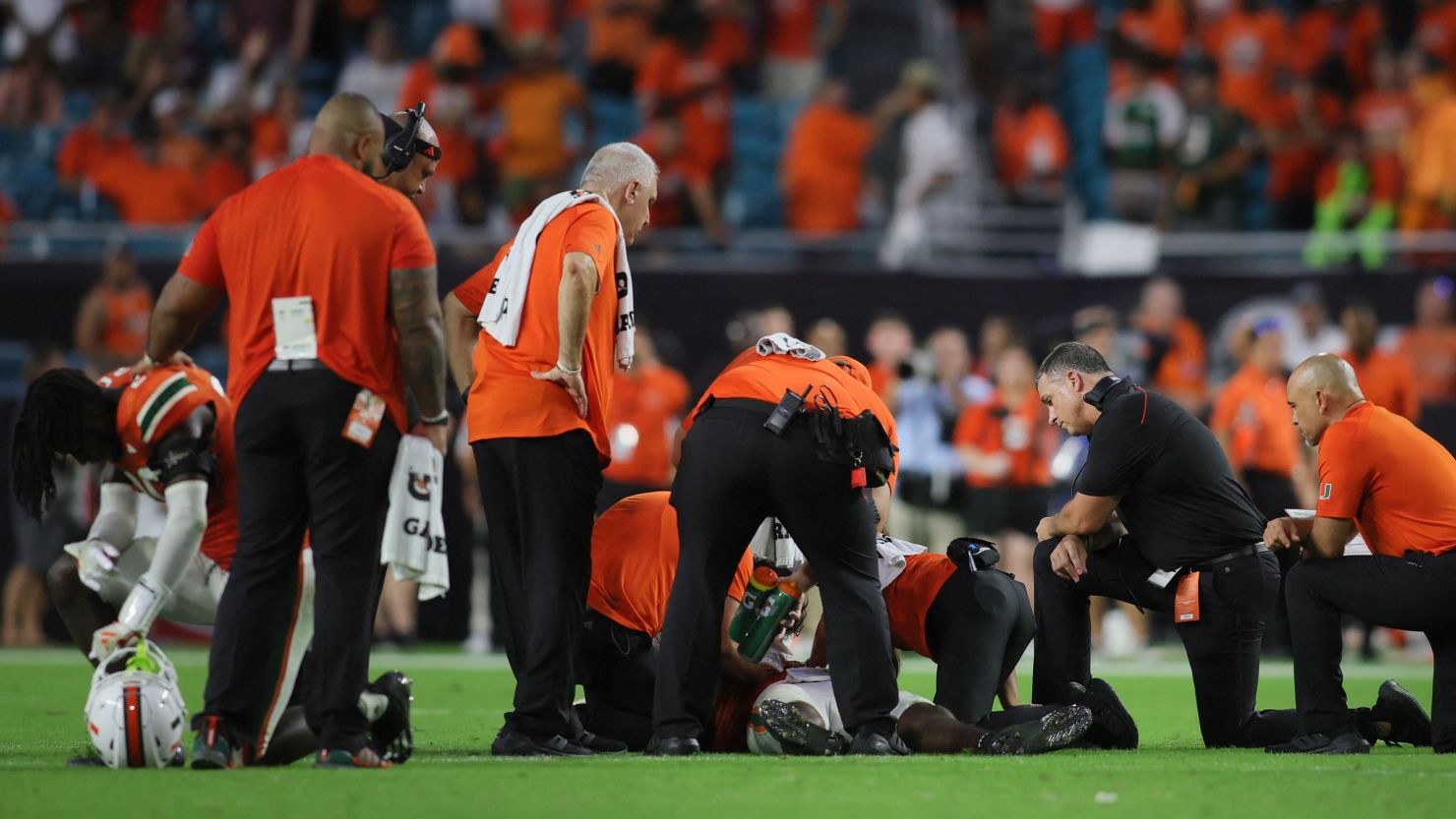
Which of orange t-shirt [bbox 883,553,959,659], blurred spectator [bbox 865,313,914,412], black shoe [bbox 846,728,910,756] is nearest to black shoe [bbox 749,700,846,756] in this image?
black shoe [bbox 846,728,910,756]

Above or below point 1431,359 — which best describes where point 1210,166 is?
above

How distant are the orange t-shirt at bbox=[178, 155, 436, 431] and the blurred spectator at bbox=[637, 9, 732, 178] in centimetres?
1024

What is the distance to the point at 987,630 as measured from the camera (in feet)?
23.9

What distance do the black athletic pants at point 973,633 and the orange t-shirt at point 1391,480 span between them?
4.22ft

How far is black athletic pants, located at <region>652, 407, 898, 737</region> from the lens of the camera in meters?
6.73

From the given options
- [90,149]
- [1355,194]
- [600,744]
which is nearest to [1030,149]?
[1355,194]

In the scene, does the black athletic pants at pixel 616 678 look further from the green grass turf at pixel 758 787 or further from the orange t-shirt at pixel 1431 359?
the orange t-shirt at pixel 1431 359

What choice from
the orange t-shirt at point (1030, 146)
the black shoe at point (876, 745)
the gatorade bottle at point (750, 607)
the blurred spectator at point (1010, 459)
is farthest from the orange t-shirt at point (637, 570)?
the orange t-shirt at point (1030, 146)

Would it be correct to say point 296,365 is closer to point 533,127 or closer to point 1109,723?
point 1109,723

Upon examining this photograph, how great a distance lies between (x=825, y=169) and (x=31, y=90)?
25.3 ft

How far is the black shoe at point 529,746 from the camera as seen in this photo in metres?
6.69

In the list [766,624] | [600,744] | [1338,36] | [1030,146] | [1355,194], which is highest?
[1338,36]

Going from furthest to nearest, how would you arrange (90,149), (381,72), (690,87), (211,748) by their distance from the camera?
1. (381,72)
2. (690,87)
3. (90,149)
4. (211,748)

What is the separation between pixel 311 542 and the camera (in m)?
6.01
